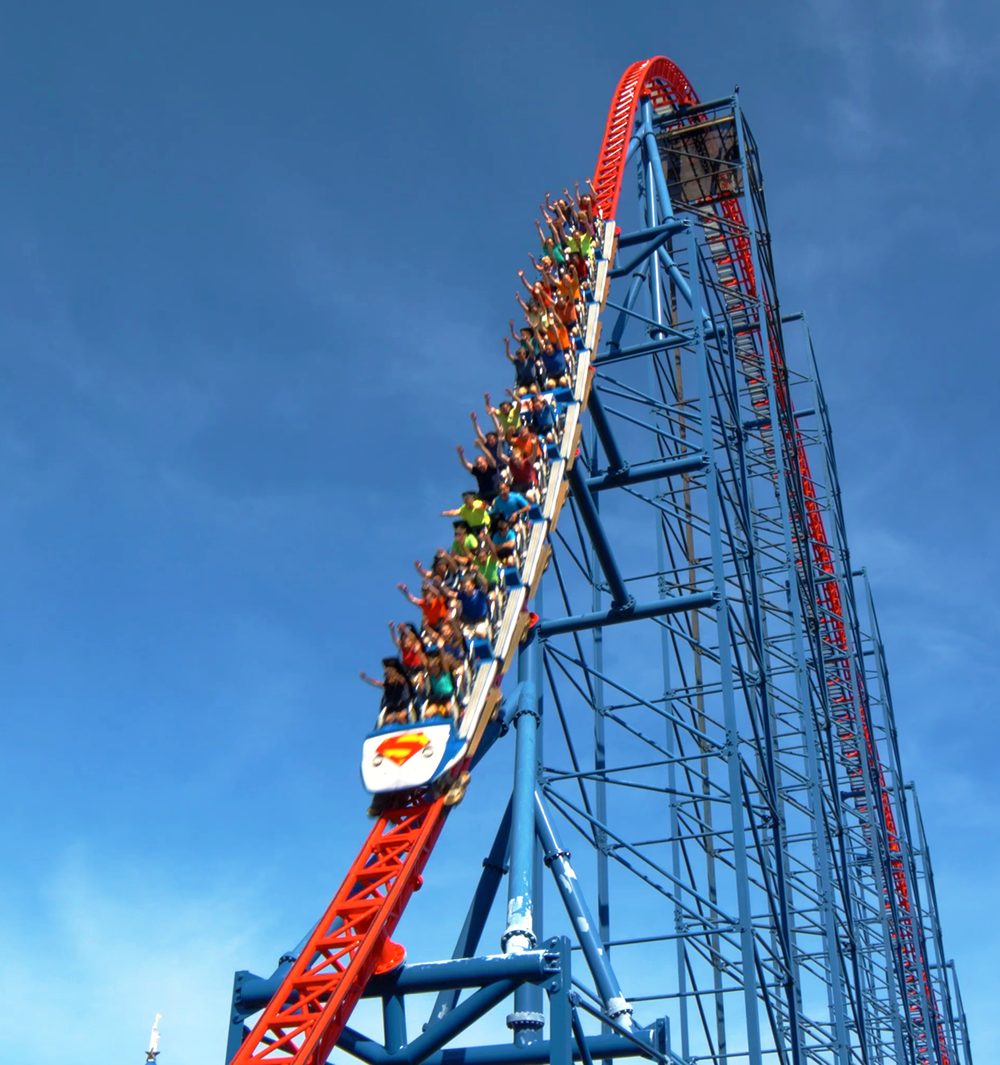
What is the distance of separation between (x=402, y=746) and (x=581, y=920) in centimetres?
152

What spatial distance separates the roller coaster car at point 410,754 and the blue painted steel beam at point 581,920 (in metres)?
1.19

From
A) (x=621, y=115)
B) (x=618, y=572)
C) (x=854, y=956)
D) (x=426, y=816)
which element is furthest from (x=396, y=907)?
(x=621, y=115)

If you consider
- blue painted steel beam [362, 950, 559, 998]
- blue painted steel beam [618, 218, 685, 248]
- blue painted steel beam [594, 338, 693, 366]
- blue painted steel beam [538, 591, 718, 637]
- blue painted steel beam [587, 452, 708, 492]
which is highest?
blue painted steel beam [618, 218, 685, 248]

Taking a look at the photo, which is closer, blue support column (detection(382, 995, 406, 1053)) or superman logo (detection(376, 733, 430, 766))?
blue support column (detection(382, 995, 406, 1053))

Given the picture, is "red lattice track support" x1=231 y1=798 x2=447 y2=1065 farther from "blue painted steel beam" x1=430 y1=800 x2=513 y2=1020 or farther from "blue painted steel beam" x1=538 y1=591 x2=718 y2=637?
"blue painted steel beam" x1=538 y1=591 x2=718 y2=637

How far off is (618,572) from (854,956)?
625cm

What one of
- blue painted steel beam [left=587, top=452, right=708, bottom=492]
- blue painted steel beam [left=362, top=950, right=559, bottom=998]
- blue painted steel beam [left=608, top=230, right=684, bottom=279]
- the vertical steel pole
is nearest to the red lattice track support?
blue painted steel beam [left=362, top=950, right=559, bottom=998]

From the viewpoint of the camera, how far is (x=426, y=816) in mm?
6355

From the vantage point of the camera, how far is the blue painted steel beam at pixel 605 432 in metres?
9.51

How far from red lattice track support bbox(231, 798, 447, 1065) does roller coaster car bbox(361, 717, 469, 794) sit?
187mm

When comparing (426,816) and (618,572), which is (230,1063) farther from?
(618,572)

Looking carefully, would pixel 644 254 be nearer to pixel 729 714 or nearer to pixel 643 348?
pixel 643 348

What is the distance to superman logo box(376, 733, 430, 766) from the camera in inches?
254

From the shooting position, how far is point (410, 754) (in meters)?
6.44
